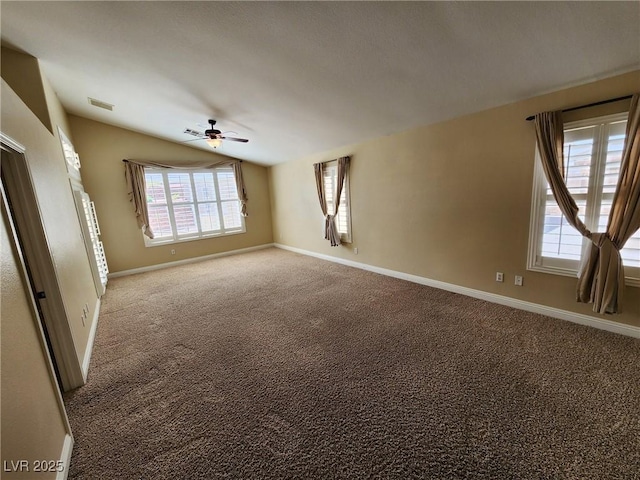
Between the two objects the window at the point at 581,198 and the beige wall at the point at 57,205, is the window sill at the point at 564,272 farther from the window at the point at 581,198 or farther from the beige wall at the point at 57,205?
the beige wall at the point at 57,205

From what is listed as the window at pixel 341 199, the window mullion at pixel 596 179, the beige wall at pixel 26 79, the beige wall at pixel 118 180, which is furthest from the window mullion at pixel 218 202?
the window mullion at pixel 596 179

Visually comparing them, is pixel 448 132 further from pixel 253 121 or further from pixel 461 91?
pixel 253 121

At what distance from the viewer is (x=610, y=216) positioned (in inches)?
90.4

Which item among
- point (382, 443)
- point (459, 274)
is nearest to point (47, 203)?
point (382, 443)

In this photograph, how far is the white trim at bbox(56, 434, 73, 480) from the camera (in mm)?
1368

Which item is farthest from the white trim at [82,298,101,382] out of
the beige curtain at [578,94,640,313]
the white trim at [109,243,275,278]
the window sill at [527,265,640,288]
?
the beige curtain at [578,94,640,313]

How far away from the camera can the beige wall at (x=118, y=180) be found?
488 centimetres

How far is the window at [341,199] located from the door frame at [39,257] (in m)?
4.03

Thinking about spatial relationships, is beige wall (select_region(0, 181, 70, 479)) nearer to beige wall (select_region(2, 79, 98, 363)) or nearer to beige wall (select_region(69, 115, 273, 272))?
beige wall (select_region(2, 79, 98, 363))

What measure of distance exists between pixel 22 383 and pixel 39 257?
1.16 metres

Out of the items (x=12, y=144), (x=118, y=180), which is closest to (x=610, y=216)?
(x=12, y=144)

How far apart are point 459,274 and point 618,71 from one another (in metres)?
2.43

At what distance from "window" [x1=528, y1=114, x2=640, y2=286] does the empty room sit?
0.06 feet

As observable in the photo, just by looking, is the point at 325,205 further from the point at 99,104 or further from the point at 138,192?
the point at 99,104
